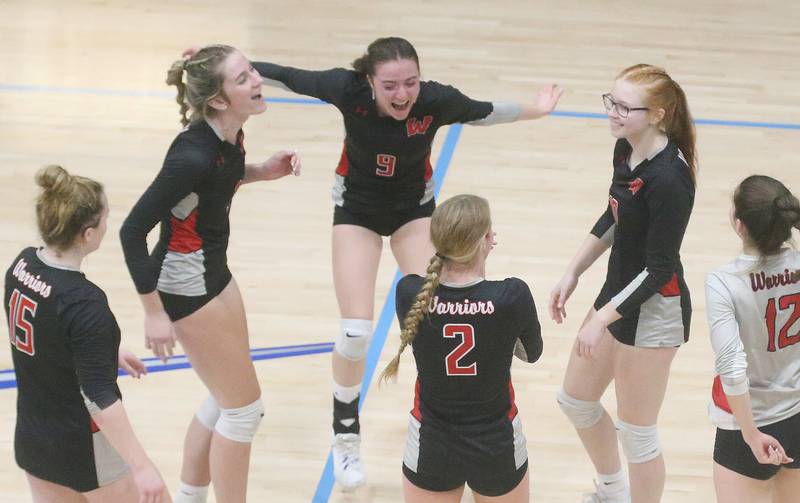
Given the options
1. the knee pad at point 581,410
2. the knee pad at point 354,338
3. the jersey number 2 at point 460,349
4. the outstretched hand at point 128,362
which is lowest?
the knee pad at point 581,410

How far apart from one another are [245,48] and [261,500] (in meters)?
5.94

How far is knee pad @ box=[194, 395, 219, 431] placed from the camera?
155 inches

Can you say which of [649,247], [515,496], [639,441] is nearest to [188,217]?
[515,496]

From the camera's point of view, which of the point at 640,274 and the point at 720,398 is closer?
the point at 720,398

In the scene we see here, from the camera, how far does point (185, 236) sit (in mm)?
3604

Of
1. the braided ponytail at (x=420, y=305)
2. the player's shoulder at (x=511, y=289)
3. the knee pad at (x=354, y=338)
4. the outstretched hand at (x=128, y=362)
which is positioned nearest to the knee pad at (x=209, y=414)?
the knee pad at (x=354, y=338)

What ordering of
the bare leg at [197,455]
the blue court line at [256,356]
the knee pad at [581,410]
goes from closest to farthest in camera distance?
1. the knee pad at [581,410]
2. the bare leg at [197,455]
3. the blue court line at [256,356]

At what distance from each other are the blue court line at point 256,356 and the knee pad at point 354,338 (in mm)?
950

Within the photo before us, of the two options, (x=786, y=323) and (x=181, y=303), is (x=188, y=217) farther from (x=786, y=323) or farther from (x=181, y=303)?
(x=786, y=323)

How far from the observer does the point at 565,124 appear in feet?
26.7

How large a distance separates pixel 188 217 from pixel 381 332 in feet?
6.82

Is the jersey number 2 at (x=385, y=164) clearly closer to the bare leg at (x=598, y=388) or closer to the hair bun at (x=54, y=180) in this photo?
the bare leg at (x=598, y=388)

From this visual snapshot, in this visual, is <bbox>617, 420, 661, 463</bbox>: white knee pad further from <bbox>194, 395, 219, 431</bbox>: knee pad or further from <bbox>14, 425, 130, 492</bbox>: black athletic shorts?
<bbox>14, 425, 130, 492</bbox>: black athletic shorts

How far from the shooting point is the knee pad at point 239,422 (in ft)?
12.4
